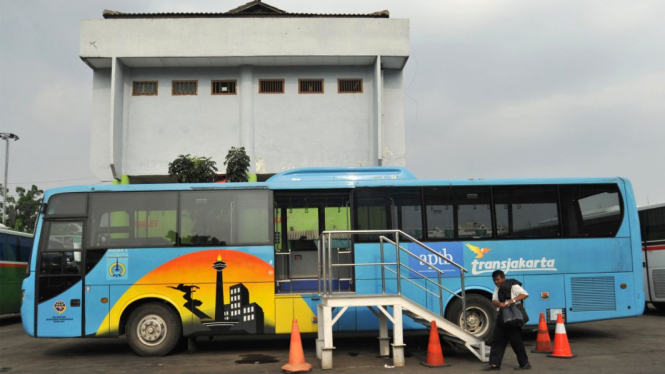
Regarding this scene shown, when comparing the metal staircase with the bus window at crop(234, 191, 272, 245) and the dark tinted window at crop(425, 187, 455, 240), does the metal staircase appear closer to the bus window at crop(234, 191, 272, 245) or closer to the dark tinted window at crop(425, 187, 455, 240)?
the dark tinted window at crop(425, 187, 455, 240)

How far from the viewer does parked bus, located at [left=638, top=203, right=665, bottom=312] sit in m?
15.6

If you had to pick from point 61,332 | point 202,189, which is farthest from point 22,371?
point 202,189

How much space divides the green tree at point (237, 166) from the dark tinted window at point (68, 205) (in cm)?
1078

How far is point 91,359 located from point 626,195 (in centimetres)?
1133

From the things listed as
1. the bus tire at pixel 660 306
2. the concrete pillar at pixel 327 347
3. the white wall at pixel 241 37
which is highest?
the white wall at pixel 241 37

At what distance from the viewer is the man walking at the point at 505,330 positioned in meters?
8.58

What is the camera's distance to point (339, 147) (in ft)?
80.6

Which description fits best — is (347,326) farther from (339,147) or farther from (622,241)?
(339,147)

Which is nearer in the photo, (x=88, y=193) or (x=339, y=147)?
(x=88, y=193)

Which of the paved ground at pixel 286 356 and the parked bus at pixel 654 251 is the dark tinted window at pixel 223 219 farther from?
the parked bus at pixel 654 251

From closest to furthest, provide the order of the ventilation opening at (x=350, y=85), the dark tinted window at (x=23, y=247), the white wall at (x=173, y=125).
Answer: the dark tinted window at (x=23, y=247)
the white wall at (x=173, y=125)
the ventilation opening at (x=350, y=85)

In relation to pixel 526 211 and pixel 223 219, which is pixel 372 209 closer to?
pixel 223 219

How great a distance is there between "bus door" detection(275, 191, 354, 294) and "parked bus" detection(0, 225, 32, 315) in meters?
9.75

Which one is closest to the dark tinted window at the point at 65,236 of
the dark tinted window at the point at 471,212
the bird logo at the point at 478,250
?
the dark tinted window at the point at 471,212
